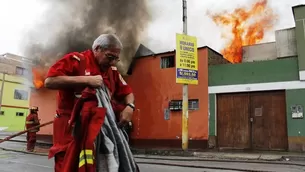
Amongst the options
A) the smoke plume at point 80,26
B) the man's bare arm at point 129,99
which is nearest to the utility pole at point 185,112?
the smoke plume at point 80,26

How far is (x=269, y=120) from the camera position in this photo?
13734 millimetres

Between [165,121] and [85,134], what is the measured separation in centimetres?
1448

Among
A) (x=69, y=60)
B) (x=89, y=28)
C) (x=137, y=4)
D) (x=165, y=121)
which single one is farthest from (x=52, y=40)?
(x=69, y=60)

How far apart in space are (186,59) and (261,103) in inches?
151

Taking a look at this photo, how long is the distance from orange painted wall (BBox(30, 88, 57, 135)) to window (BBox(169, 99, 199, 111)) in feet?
26.9

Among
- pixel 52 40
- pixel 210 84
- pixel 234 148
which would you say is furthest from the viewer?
pixel 52 40

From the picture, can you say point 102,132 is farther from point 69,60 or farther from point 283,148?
point 283,148

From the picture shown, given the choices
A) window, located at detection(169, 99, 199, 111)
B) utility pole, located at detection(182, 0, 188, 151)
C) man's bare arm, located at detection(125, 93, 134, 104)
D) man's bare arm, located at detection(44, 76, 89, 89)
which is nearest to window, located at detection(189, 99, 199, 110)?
window, located at detection(169, 99, 199, 111)

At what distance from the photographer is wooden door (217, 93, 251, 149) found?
14141mm

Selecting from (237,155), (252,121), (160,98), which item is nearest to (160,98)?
(160,98)

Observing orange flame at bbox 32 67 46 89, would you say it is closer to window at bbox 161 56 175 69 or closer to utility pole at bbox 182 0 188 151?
window at bbox 161 56 175 69

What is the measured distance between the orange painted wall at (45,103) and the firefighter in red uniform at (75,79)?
18876 millimetres

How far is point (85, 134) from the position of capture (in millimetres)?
1943

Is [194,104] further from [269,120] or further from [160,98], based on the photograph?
[269,120]
